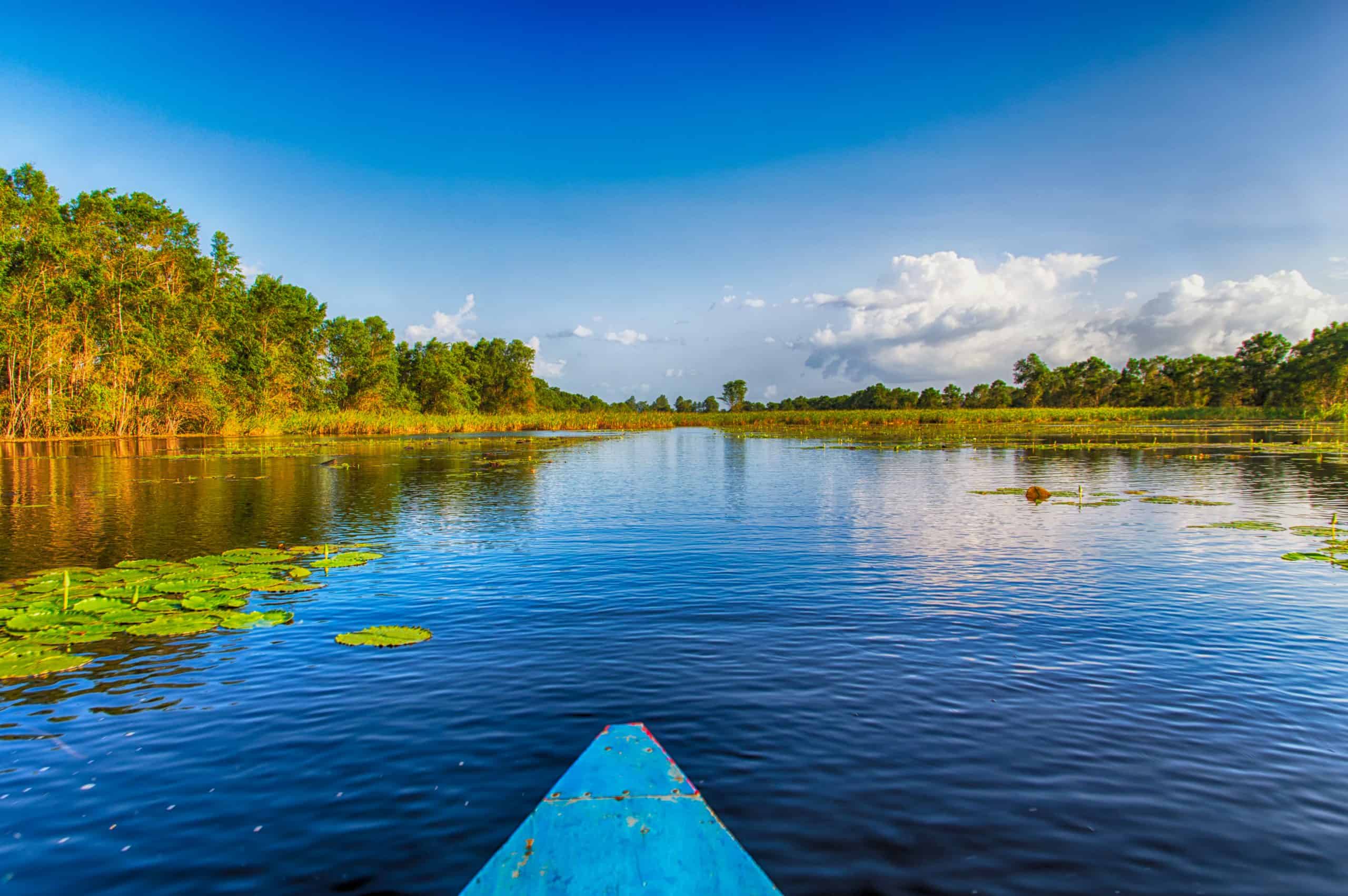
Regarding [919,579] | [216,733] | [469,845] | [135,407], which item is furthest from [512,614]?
[135,407]

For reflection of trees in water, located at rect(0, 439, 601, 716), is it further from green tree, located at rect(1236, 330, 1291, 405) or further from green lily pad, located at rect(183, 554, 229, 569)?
green tree, located at rect(1236, 330, 1291, 405)

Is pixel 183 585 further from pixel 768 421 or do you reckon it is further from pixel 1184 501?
pixel 768 421

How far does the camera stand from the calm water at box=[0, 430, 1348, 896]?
4.82 metres

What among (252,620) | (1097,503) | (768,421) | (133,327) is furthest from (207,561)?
(768,421)

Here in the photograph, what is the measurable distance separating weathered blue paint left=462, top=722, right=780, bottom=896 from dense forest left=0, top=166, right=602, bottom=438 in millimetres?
63581

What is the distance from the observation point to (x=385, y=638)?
9.34m

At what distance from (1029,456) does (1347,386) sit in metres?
96.2

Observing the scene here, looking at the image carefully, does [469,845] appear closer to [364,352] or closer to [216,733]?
[216,733]

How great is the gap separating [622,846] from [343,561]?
1202 centimetres

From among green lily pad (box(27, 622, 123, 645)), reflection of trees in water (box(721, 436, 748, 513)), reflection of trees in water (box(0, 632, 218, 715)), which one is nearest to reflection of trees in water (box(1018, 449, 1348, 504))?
reflection of trees in water (box(721, 436, 748, 513))

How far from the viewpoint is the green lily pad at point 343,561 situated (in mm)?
13938

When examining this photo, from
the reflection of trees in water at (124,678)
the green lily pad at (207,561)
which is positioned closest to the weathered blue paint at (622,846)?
the reflection of trees in water at (124,678)

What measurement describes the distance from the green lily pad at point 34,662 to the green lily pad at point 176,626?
76 cm

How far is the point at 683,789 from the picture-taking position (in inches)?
188
